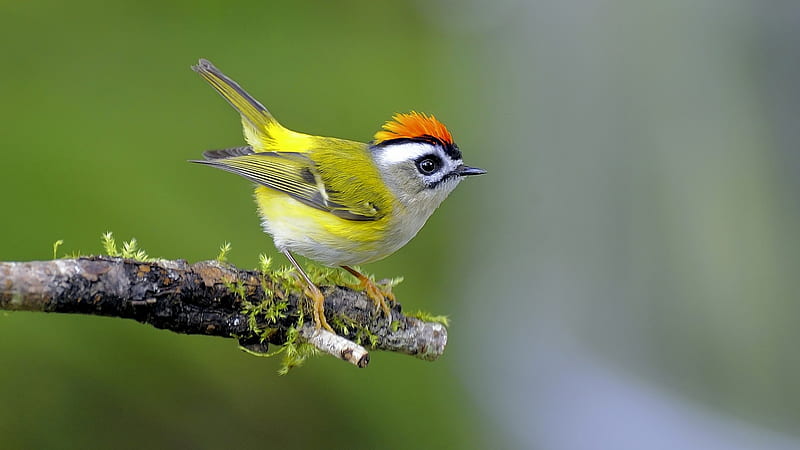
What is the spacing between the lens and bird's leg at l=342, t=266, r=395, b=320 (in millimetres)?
2473

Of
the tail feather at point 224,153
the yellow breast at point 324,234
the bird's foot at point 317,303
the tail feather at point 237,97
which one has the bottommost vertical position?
the bird's foot at point 317,303

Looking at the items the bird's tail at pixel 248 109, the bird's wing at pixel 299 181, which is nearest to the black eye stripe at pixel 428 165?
the bird's wing at pixel 299 181

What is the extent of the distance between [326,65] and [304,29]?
0.96 feet

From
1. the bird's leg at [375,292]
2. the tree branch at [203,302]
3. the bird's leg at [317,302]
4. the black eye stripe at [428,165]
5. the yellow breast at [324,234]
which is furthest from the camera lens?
the black eye stripe at [428,165]

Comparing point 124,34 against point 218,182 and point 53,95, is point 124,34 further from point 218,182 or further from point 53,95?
point 218,182

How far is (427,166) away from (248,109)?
0.76 meters

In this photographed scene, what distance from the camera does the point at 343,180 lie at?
2.97 metres

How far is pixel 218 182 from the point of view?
3.38 metres

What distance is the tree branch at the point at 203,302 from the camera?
1521 mm

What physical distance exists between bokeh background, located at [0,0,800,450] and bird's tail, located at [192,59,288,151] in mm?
318

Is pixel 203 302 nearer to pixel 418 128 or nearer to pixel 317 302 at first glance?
pixel 317 302

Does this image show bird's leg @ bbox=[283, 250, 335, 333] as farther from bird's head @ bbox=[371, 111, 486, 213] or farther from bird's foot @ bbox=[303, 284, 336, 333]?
bird's head @ bbox=[371, 111, 486, 213]

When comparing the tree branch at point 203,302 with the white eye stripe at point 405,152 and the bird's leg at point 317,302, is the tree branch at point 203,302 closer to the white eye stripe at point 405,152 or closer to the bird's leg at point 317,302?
the bird's leg at point 317,302

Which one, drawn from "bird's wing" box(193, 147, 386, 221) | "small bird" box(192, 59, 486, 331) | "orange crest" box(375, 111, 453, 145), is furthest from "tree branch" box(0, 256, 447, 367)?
"orange crest" box(375, 111, 453, 145)
